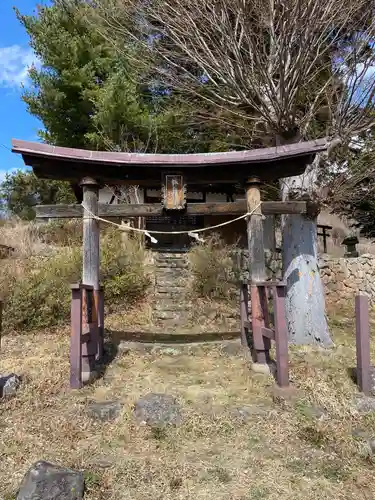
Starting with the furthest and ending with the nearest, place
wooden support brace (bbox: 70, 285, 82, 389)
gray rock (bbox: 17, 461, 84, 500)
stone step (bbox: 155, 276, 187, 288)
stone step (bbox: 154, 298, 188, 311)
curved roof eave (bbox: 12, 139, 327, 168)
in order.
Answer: stone step (bbox: 155, 276, 187, 288) → stone step (bbox: 154, 298, 188, 311) → curved roof eave (bbox: 12, 139, 327, 168) → wooden support brace (bbox: 70, 285, 82, 389) → gray rock (bbox: 17, 461, 84, 500)

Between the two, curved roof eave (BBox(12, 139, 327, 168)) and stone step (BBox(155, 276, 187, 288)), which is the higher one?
curved roof eave (BBox(12, 139, 327, 168))

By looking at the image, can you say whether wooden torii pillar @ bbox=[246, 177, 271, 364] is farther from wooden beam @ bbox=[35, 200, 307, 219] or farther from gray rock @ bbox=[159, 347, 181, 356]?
gray rock @ bbox=[159, 347, 181, 356]

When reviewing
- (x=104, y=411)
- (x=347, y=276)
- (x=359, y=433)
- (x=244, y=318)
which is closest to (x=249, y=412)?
(x=359, y=433)

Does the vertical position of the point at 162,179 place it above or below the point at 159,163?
below

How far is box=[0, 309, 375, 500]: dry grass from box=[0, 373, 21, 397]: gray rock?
11 centimetres

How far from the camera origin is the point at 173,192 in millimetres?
6258

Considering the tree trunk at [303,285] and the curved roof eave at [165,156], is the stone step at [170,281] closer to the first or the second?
the tree trunk at [303,285]

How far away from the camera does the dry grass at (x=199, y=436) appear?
3.52 m

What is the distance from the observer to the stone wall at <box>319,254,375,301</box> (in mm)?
12312

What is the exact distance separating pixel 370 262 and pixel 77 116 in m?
10.5

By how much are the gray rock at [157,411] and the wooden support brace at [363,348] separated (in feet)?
8.15

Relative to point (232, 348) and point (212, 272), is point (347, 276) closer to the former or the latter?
point (212, 272)

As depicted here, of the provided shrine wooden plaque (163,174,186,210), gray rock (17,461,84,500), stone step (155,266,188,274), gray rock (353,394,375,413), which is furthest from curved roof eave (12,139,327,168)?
stone step (155,266,188,274)

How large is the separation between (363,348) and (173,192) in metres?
3.50
